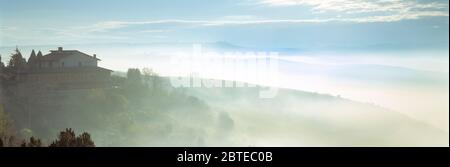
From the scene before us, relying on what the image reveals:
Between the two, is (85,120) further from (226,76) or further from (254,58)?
(254,58)

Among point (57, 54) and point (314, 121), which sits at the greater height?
point (57, 54)

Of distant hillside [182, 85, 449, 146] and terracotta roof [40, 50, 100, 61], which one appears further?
terracotta roof [40, 50, 100, 61]

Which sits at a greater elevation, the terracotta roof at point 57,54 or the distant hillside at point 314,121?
A: the terracotta roof at point 57,54

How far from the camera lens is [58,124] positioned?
5.38 meters

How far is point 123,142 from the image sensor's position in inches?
211

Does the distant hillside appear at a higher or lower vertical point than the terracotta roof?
lower

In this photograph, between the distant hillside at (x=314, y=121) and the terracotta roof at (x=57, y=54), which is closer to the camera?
the distant hillside at (x=314, y=121)
